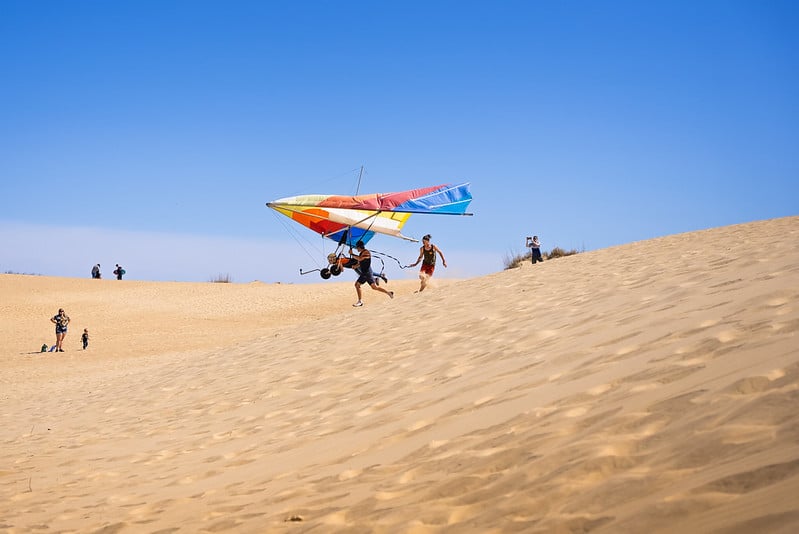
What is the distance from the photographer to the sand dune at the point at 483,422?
310cm

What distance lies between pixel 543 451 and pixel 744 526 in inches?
56.0

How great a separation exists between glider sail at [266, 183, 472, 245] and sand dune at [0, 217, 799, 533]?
1101 cm

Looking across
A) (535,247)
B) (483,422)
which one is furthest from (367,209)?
(483,422)

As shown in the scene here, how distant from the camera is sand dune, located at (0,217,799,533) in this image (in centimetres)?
310

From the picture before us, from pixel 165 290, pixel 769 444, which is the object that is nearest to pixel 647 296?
pixel 769 444

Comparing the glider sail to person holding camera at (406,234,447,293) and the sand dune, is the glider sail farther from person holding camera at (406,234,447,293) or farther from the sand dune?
the sand dune

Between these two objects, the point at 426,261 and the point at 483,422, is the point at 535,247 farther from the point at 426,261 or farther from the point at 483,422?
the point at 483,422

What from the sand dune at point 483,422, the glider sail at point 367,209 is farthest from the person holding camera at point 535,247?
the sand dune at point 483,422

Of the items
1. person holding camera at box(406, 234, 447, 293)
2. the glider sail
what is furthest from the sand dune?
the glider sail

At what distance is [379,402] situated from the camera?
6629 millimetres

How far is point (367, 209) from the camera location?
23609 millimetres

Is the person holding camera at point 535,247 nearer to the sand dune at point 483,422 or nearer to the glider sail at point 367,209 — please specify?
the glider sail at point 367,209

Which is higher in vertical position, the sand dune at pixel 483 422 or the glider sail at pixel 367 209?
the glider sail at pixel 367 209

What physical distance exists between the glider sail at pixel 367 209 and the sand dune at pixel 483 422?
11013 mm
